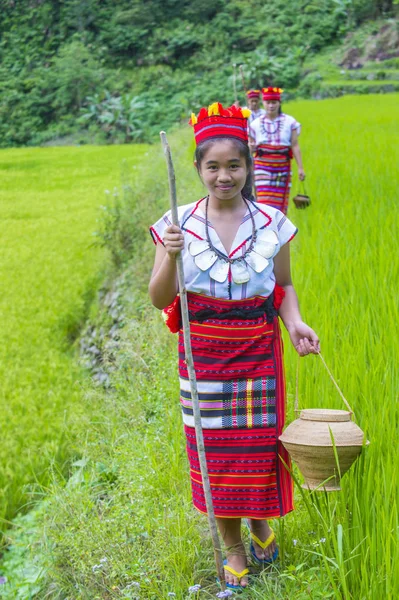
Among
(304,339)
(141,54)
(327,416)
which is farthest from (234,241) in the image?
(141,54)

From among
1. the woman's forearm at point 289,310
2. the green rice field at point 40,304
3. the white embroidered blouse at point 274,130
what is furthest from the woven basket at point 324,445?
the white embroidered blouse at point 274,130

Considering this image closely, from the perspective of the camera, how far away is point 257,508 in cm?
186

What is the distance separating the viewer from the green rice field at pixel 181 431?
69.2 inches

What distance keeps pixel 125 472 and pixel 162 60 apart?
2604cm

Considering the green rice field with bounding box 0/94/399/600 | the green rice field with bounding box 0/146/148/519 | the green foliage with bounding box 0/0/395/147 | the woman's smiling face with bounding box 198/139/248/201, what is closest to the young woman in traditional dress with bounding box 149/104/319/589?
the woman's smiling face with bounding box 198/139/248/201

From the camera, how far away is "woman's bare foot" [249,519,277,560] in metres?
1.96

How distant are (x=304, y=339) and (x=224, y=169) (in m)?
0.41

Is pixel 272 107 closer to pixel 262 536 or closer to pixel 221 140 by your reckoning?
pixel 221 140

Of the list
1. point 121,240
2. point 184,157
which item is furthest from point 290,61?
point 121,240

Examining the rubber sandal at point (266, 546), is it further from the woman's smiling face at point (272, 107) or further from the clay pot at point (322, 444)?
the woman's smiling face at point (272, 107)

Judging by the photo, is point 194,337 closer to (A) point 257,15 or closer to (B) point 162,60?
(B) point 162,60

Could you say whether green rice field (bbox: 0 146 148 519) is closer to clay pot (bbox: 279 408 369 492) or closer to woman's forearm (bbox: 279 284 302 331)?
woman's forearm (bbox: 279 284 302 331)

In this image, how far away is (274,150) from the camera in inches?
210

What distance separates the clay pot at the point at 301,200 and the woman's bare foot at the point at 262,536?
341 centimetres
